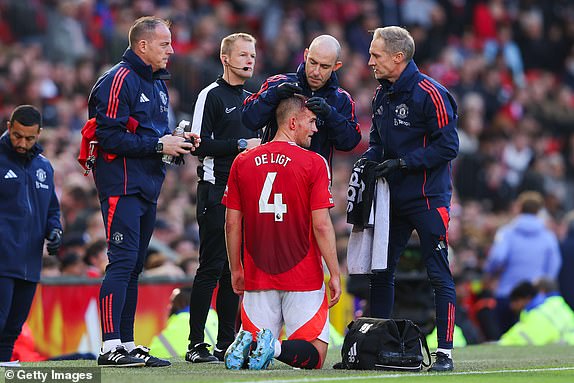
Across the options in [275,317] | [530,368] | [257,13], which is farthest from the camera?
[257,13]

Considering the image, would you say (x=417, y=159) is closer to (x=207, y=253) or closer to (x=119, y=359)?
(x=207, y=253)

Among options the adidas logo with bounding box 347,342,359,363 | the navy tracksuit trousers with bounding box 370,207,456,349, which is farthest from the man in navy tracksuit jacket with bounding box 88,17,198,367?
the navy tracksuit trousers with bounding box 370,207,456,349

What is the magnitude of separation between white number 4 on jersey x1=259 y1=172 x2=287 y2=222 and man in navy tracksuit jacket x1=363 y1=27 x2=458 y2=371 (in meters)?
0.85

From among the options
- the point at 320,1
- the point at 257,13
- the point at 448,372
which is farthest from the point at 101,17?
the point at 448,372

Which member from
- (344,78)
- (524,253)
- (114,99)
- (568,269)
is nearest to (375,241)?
(114,99)

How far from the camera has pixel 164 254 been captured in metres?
14.5

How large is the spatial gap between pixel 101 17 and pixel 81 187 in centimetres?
537

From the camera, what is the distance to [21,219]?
33.6 feet

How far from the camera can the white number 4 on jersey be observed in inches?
347

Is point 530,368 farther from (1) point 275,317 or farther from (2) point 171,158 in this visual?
(2) point 171,158

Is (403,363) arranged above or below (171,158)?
below

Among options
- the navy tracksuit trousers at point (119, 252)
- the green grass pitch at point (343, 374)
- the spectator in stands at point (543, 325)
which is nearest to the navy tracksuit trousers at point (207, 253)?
the green grass pitch at point (343, 374)

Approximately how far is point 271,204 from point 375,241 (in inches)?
36.9

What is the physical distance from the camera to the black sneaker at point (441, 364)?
9.02 meters
